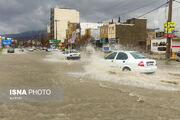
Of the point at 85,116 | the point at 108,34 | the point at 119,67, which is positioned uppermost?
the point at 108,34

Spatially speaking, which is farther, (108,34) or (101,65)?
(108,34)

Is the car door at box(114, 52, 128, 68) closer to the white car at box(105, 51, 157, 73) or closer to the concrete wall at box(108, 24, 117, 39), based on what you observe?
the white car at box(105, 51, 157, 73)

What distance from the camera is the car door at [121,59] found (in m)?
9.70

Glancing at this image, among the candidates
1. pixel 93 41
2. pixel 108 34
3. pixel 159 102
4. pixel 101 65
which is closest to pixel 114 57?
pixel 101 65

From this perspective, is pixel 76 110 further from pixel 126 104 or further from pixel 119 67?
pixel 119 67

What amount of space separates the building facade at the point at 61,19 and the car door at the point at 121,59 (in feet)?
337

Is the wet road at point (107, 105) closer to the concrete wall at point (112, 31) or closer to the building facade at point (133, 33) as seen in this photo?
the concrete wall at point (112, 31)

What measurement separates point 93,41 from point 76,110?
52436mm

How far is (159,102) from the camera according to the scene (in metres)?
5.52

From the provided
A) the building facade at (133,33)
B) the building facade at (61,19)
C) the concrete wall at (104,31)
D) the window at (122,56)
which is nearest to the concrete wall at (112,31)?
the building facade at (133,33)

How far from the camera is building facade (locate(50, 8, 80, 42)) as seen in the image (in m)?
114

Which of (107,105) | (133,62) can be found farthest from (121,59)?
(107,105)

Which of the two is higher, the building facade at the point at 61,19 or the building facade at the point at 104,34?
the building facade at the point at 61,19

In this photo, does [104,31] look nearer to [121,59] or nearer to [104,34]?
[104,34]
